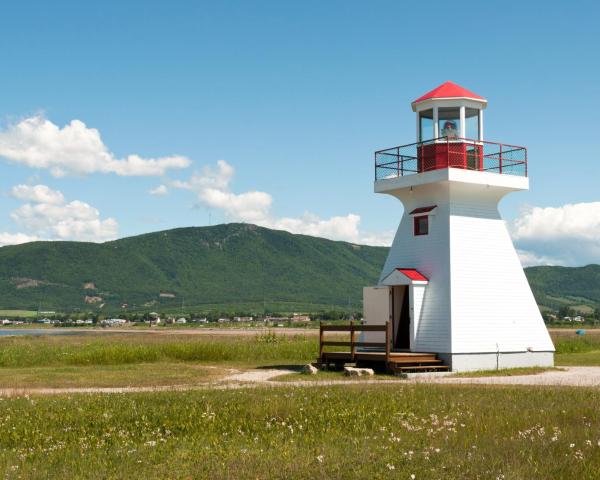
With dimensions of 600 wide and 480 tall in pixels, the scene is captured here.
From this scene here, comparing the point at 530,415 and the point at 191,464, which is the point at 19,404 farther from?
the point at 530,415

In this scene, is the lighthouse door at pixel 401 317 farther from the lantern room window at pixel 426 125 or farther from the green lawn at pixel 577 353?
the green lawn at pixel 577 353

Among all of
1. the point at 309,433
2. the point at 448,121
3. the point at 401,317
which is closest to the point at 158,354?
the point at 401,317

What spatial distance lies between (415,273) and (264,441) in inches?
729

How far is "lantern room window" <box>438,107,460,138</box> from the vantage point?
102 feet

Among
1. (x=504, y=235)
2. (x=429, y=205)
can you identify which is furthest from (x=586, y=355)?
(x=429, y=205)

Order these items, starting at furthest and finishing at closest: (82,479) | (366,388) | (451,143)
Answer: (451,143) < (366,388) < (82,479)

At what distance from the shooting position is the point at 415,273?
3147 centimetres

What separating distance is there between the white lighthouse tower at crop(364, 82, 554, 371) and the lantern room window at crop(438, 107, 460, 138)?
4cm

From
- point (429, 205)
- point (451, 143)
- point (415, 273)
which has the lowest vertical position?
point (415, 273)

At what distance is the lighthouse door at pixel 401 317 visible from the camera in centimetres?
3256

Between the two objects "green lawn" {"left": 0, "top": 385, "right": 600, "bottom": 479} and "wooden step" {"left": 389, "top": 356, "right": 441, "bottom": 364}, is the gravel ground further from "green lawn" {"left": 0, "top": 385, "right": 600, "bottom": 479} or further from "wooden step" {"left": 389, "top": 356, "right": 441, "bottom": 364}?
"green lawn" {"left": 0, "top": 385, "right": 600, "bottom": 479}

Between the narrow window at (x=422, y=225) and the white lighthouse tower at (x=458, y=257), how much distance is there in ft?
0.13

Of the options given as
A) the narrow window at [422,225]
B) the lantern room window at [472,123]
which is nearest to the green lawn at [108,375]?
the narrow window at [422,225]

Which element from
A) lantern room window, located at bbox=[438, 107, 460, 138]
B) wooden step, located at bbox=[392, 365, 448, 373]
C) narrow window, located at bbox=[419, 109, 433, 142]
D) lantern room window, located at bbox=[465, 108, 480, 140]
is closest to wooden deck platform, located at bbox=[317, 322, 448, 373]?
wooden step, located at bbox=[392, 365, 448, 373]
